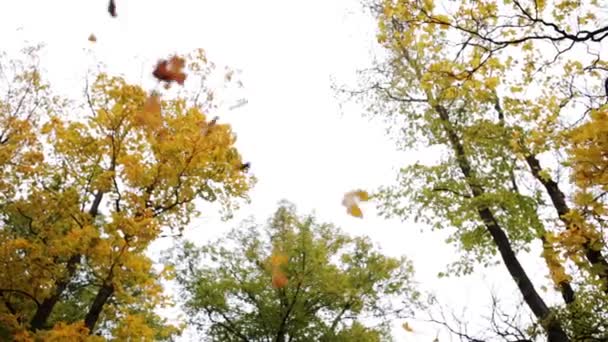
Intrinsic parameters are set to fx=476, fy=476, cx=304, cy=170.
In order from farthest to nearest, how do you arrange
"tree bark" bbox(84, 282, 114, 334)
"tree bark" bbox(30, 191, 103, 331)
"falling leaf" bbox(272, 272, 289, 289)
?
"falling leaf" bbox(272, 272, 289, 289) → "tree bark" bbox(30, 191, 103, 331) → "tree bark" bbox(84, 282, 114, 334)

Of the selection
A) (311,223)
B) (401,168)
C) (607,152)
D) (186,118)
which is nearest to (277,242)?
(311,223)

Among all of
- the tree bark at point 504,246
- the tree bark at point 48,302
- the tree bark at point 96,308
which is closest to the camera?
the tree bark at point 504,246

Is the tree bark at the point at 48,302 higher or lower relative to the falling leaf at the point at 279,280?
lower

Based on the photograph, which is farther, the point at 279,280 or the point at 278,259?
the point at 278,259

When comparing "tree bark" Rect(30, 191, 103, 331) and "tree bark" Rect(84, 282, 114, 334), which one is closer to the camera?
"tree bark" Rect(84, 282, 114, 334)

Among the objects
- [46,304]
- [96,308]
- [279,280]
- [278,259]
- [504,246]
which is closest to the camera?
[96,308]

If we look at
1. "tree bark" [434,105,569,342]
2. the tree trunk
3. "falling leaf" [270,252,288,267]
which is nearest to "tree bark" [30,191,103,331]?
the tree trunk

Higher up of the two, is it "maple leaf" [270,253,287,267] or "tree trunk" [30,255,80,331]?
"maple leaf" [270,253,287,267]

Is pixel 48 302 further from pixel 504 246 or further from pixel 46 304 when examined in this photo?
pixel 504 246

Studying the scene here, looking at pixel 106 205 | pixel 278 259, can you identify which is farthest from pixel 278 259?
pixel 106 205

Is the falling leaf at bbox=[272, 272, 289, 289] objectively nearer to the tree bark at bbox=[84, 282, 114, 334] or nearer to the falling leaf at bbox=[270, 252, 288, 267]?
the falling leaf at bbox=[270, 252, 288, 267]

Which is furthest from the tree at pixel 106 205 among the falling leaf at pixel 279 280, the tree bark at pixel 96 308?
the falling leaf at pixel 279 280

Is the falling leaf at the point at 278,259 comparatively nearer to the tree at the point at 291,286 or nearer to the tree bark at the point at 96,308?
the tree at the point at 291,286

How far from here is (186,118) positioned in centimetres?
791
